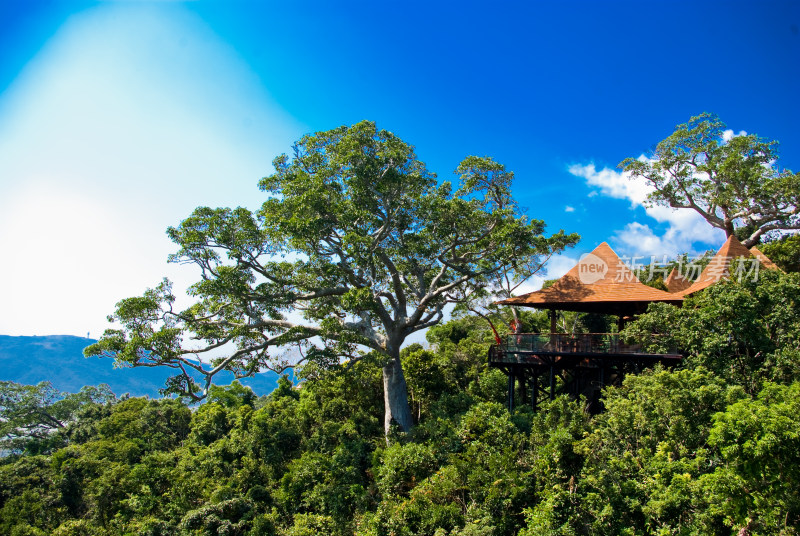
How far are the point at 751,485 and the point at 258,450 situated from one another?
12.8m

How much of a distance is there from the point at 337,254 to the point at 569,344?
7111 mm

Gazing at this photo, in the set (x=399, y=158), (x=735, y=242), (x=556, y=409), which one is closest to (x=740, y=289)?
(x=556, y=409)

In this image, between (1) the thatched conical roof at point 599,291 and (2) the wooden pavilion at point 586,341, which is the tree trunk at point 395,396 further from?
(1) the thatched conical roof at point 599,291

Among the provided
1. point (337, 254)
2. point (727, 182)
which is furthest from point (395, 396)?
point (727, 182)

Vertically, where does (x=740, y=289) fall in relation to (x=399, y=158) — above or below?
below

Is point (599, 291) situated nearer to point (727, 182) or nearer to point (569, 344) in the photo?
point (569, 344)

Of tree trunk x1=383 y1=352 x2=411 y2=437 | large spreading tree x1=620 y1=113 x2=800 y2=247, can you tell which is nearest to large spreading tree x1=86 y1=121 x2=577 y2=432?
tree trunk x1=383 y1=352 x2=411 y2=437

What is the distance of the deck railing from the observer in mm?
11578

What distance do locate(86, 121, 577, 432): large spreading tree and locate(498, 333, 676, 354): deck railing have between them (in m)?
2.46

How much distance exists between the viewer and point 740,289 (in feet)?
30.8

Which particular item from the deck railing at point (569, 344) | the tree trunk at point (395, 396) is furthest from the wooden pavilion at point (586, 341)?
the tree trunk at point (395, 396)

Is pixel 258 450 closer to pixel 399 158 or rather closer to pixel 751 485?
pixel 399 158

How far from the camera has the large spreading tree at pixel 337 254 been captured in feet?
40.0

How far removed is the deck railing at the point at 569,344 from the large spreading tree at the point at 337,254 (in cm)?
246
